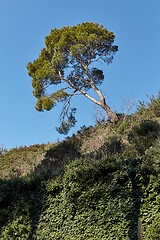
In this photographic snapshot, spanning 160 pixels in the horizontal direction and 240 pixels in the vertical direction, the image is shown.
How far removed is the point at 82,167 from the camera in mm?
9438

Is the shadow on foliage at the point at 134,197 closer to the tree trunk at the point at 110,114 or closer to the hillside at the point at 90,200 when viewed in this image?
the hillside at the point at 90,200

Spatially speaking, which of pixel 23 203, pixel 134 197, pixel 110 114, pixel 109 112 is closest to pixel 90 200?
pixel 134 197

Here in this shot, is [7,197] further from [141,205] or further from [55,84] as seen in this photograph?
[55,84]

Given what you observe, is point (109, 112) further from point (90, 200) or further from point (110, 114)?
point (90, 200)

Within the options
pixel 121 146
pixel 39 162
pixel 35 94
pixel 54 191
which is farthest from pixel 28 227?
pixel 35 94

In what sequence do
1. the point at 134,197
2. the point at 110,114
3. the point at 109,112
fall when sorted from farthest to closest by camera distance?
the point at 109,112 → the point at 110,114 → the point at 134,197

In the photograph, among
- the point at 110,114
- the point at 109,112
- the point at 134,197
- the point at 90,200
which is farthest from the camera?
the point at 109,112

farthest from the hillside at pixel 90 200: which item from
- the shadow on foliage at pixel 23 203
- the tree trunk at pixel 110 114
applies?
the tree trunk at pixel 110 114

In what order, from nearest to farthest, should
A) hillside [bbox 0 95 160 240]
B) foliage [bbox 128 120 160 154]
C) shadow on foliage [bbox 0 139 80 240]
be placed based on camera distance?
hillside [bbox 0 95 160 240]
shadow on foliage [bbox 0 139 80 240]
foliage [bbox 128 120 160 154]

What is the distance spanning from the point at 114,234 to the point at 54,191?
8.04 feet

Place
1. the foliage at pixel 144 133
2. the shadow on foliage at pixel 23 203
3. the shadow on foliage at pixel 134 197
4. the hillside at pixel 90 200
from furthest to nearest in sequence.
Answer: the foliage at pixel 144 133 < the shadow on foliage at pixel 23 203 < the hillside at pixel 90 200 < the shadow on foliage at pixel 134 197

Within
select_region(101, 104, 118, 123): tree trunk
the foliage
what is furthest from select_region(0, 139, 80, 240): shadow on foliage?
select_region(101, 104, 118, 123): tree trunk

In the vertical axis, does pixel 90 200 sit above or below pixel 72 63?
below

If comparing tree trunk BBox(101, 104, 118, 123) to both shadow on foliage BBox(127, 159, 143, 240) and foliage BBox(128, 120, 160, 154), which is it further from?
shadow on foliage BBox(127, 159, 143, 240)
